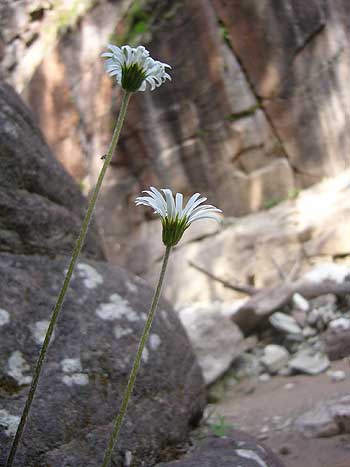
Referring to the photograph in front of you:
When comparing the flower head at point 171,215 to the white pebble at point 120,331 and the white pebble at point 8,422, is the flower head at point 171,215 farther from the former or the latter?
the white pebble at point 120,331

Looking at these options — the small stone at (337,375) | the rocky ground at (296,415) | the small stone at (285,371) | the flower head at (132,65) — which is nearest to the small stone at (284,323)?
the small stone at (285,371)

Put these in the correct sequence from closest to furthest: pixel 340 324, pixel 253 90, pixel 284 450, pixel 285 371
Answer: pixel 284 450, pixel 340 324, pixel 285 371, pixel 253 90

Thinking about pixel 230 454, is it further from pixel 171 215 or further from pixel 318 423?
pixel 171 215

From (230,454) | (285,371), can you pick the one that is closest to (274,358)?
(285,371)

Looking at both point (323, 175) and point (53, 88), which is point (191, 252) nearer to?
point (323, 175)

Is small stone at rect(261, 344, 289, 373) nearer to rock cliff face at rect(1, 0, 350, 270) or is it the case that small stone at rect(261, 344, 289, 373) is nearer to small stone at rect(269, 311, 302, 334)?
small stone at rect(269, 311, 302, 334)

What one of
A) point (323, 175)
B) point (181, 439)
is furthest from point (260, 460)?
point (323, 175)

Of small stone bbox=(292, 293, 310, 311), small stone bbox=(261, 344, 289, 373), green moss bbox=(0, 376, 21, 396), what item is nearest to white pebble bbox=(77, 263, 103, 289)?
green moss bbox=(0, 376, 21, 396)
